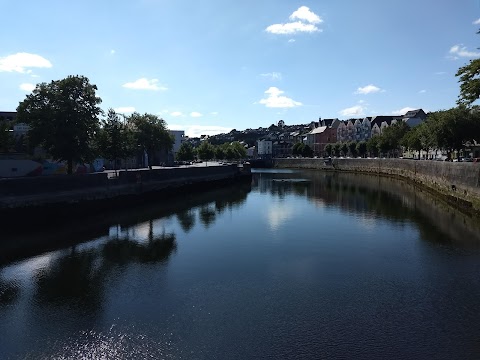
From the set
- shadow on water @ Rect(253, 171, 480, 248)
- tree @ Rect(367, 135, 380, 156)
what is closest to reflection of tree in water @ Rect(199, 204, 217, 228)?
shadow on water @ Rect(253, 171, 480, 248)

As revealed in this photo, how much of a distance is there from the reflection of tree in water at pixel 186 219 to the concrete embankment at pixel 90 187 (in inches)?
273

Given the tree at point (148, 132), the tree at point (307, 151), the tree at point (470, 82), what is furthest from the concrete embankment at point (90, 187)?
the tree at point (307, 151)

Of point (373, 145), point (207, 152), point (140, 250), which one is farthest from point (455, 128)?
point (207, 152)

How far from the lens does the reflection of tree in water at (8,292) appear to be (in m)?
17.1

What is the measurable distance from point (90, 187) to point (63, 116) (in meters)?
6.98

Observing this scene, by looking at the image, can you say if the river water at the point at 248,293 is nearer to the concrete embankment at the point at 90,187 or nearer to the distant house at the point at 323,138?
the concrete embankment at the point at 90,187

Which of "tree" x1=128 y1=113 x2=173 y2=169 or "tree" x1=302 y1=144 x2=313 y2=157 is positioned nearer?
"tree" x1=128 y1=113 x2=173 y2=169

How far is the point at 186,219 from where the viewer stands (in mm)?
38688

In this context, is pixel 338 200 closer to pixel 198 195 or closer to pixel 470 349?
pixel 198 195

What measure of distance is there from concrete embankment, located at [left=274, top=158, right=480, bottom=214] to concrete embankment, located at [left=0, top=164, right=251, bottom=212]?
1282 inches

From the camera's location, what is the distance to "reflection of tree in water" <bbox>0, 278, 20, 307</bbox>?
17.1 m

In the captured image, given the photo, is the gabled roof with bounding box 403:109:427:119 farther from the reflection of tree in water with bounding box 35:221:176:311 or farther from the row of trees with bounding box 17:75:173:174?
the reflection of tree in water with bounding box 35:221:176:311

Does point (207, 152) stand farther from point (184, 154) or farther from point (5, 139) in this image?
point (5, 139)

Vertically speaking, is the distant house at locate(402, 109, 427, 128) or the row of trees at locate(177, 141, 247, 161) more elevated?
the distant house at locate(402, 109, 427, 128)
